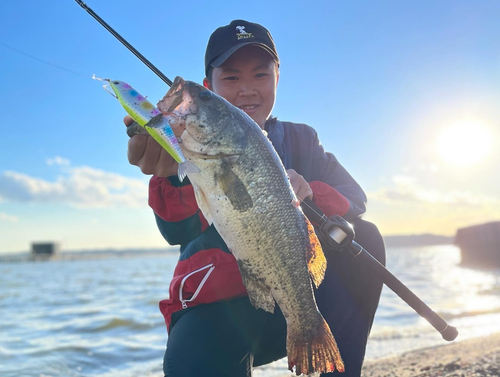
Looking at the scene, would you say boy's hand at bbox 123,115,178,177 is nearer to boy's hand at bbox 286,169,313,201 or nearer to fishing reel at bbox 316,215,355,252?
boy's hand at bbox 286,169,313,201

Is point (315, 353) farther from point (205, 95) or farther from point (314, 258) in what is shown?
point (205, 95)

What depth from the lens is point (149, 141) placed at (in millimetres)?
2184

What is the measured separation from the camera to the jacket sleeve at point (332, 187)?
2799 millimetres

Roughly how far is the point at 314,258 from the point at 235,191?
24.8 inches

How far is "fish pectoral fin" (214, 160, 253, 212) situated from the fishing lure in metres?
0.23

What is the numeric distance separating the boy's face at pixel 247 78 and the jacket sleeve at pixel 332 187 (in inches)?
23.3

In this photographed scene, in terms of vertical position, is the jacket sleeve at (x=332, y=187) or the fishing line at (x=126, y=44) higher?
the fishing line at (x=126, y=44)

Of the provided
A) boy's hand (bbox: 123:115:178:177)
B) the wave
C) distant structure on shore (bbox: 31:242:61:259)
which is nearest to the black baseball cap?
boy's hand (bbox: 123:115:178:177)

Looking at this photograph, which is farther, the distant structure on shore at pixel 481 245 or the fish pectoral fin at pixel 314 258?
the distant structure on shore at pixel 481 245

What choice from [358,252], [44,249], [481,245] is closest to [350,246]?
[358,252]

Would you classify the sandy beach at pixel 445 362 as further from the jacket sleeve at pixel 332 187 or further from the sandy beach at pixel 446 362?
the jacket sleeve at pixel 332 187

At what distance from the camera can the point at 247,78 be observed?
316 cm

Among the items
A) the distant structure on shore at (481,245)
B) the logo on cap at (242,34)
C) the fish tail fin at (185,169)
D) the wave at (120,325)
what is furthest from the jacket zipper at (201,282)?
the distant structure on shore at (481,245)

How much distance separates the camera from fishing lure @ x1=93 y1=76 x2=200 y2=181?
75.2 inches
